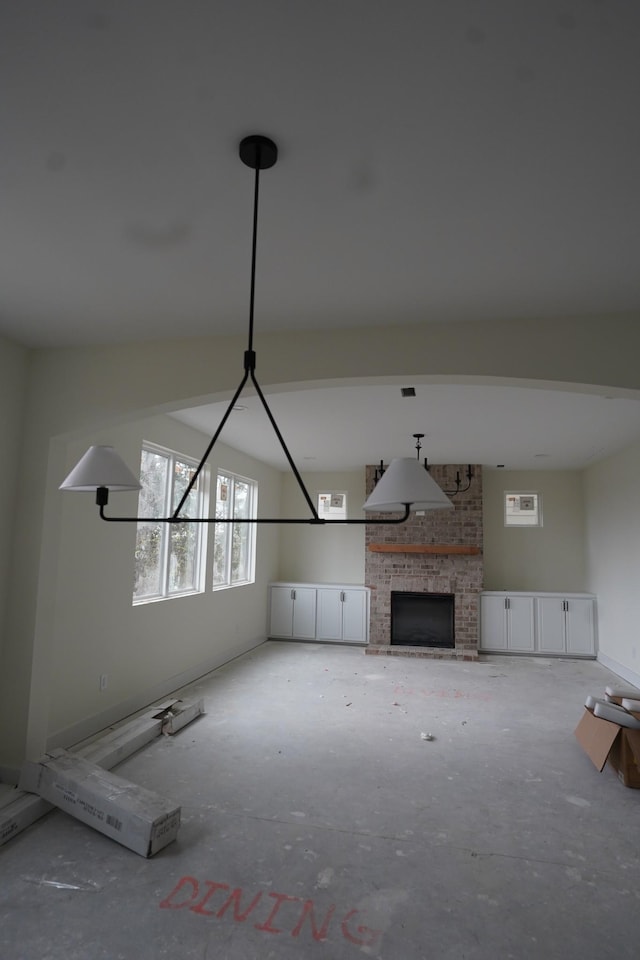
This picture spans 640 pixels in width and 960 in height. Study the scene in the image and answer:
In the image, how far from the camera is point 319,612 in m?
8.13

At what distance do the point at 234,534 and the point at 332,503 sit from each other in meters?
2.13

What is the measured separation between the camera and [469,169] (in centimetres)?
172

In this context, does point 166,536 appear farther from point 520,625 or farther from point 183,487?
point 520,625

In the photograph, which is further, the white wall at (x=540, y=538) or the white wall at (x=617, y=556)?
the white wall at (x=540, y=538)

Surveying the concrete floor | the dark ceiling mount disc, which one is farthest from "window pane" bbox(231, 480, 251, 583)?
the dark ceiling mount disc

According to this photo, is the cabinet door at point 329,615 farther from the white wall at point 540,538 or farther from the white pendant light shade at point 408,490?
the white pendant light shade at point 408,490

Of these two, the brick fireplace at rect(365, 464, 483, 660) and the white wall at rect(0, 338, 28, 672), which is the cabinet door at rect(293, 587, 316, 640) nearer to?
the brick fireplace at rect(365, 464, 483, 660)

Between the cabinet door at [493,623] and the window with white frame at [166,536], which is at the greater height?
the window with white frame at [166,536]

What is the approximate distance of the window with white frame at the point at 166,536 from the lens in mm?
5004

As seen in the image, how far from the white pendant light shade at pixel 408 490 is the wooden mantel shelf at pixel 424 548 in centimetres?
576

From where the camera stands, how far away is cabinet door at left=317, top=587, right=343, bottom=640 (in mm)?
8070

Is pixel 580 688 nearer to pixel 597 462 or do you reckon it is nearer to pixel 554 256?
pixel 597 462

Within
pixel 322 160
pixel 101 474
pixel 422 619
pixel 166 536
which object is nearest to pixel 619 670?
pixel 422 619

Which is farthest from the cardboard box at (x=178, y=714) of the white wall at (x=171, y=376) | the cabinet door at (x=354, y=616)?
the cabinet door at (x=354, y=616)
